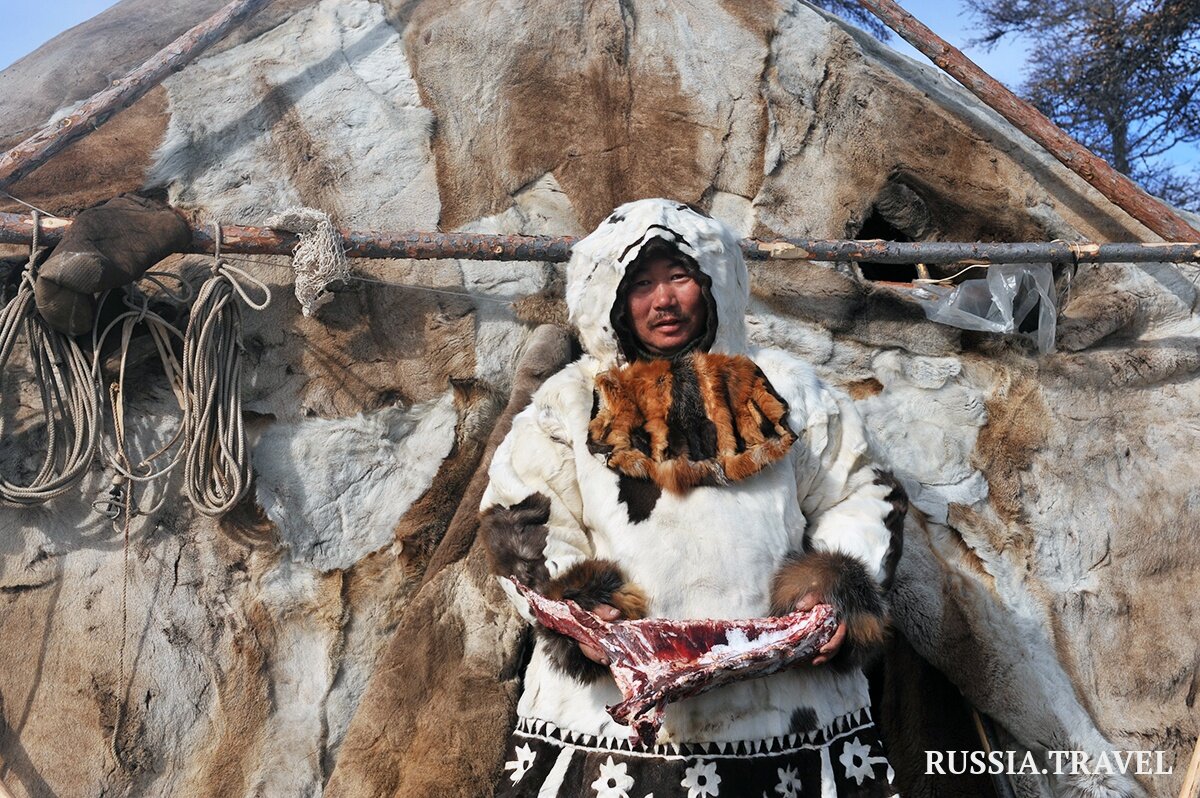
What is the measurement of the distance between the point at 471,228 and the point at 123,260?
108 cm

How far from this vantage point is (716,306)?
2461mm

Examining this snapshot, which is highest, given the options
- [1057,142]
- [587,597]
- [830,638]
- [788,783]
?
[1057,142]

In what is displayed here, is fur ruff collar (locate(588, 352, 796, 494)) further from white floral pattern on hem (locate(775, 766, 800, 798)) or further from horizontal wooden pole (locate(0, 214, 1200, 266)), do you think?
horizontal wooden pole (locate(0, 214, 1200, 266))

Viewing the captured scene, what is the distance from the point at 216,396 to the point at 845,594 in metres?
1.71

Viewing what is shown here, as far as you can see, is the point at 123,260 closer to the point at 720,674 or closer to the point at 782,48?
the point at 720,674

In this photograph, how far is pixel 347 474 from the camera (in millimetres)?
2969

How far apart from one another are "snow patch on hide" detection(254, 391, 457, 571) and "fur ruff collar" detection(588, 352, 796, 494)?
0.89m

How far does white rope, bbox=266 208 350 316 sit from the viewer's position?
9.32 ft

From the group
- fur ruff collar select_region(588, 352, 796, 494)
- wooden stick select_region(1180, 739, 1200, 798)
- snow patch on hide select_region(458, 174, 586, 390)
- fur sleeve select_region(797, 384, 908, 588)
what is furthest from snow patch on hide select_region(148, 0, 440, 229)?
wooden stick select_region(1180, 739, 1200, 798)

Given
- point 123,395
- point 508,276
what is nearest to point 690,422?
point 508,276

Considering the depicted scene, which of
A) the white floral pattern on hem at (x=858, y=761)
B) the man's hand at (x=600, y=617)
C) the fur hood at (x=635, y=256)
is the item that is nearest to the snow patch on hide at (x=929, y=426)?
the fur hood at (x=635, y=256)

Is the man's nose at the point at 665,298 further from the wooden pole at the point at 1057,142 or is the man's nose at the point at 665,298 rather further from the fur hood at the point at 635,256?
the wooden pole at the point at 1057,142

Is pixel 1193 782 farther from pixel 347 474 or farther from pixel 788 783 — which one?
pixel 347 474

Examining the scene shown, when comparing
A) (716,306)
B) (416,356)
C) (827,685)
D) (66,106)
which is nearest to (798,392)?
(716,306)
